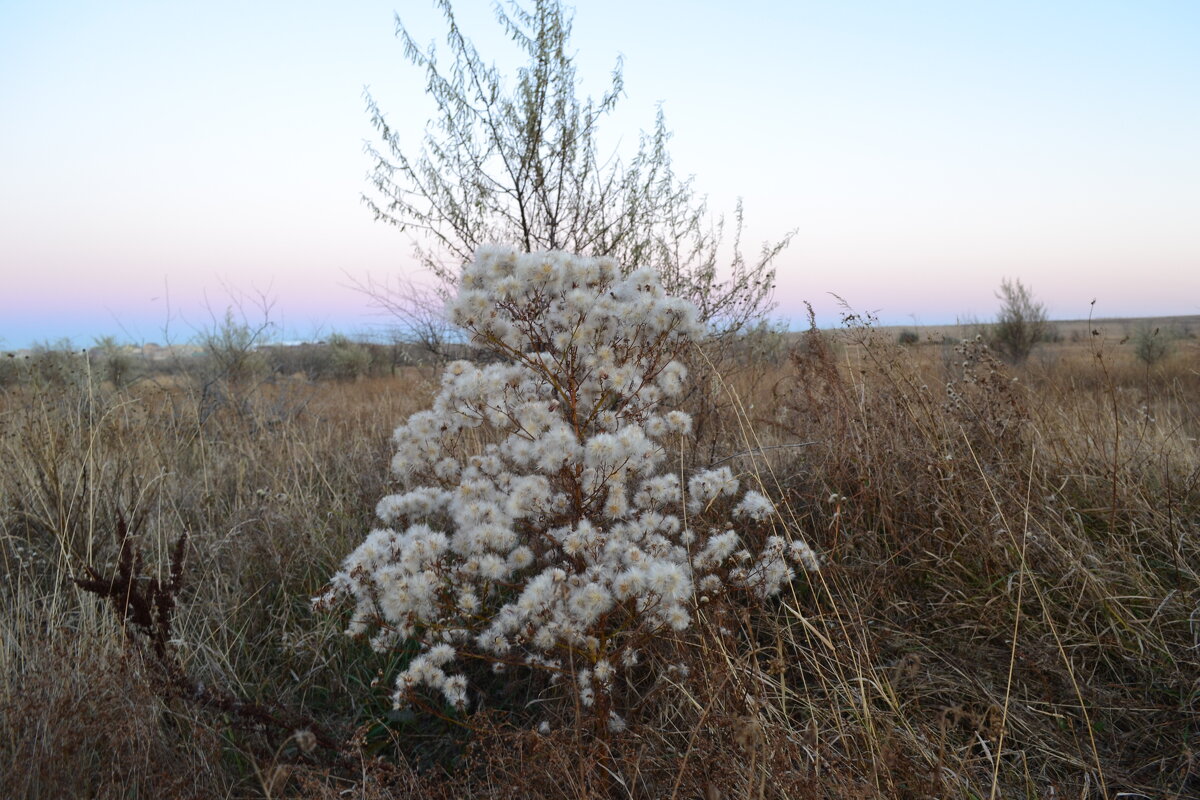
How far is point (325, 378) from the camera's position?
15352 mm

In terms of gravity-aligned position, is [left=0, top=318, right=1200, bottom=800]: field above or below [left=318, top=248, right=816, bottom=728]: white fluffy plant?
below

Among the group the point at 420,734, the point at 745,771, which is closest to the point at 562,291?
the point at 745,771

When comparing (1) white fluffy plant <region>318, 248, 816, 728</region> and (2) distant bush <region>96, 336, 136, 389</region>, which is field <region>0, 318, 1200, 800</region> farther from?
(2) distant bush <region>96, 336, 136, 389</region>

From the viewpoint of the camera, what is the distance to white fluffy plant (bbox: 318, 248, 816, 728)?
6.59 feet

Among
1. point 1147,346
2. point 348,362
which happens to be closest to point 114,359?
point 348,362

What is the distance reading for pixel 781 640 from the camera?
223 centimetres

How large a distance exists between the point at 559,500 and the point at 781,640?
2.74ft

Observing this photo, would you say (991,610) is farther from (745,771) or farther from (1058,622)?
(745,771)

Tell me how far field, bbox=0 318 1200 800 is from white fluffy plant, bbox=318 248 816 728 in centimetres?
22

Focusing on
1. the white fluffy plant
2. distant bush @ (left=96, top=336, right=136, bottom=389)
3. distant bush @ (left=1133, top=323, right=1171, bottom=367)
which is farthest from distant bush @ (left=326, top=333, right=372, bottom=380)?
distant bush @ (left=1133, top=323, right=1171, bottom=367)

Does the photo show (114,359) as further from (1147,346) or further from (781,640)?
(1147,346)

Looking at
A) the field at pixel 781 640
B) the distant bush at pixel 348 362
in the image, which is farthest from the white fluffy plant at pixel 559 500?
the distant bush at pixel 348 362

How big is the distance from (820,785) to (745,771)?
7.1 inches

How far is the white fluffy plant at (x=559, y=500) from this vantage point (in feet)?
6.59
